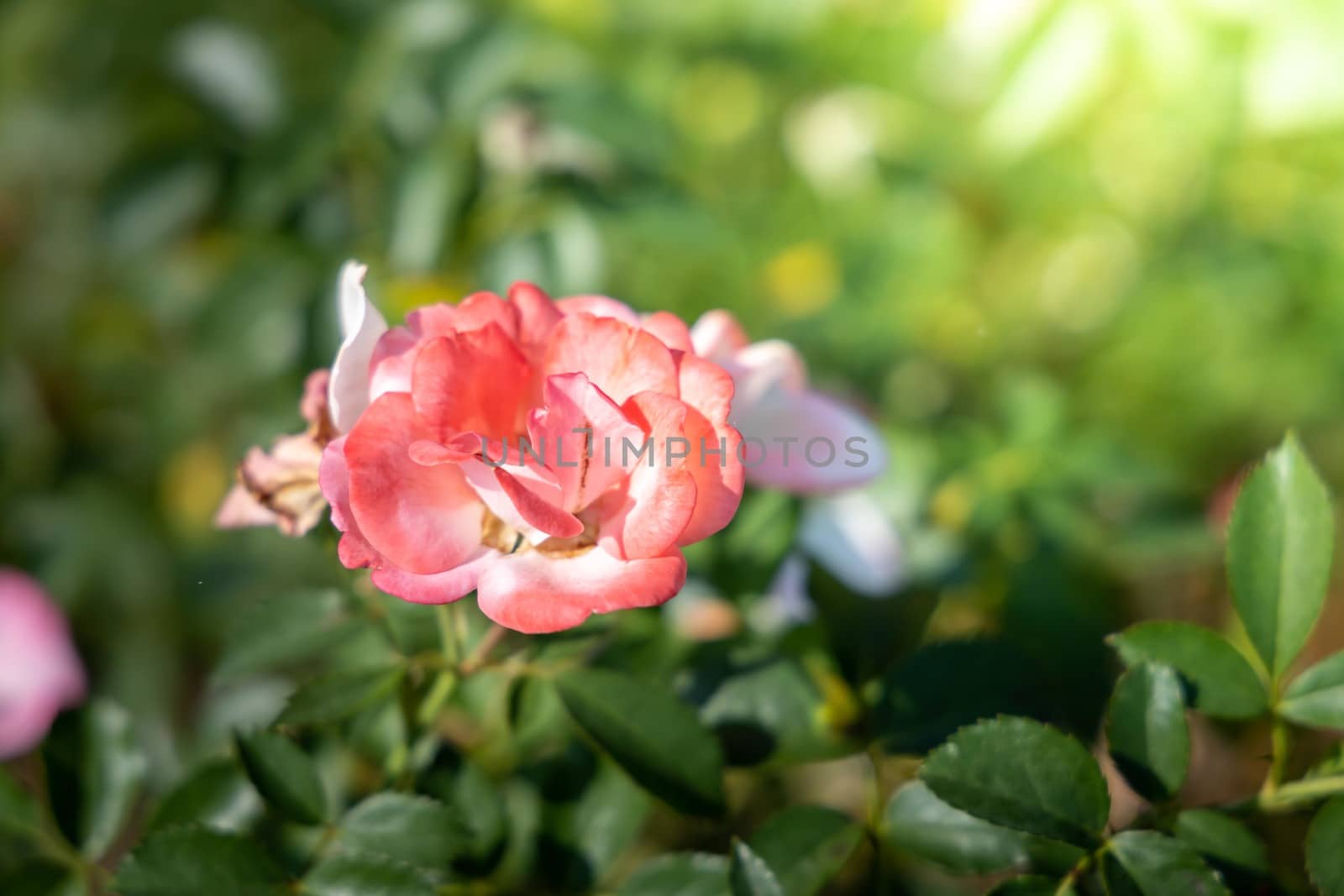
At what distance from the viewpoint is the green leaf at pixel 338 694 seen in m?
0.43

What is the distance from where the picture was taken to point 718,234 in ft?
2.90

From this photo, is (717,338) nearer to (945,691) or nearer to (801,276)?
(945,691)

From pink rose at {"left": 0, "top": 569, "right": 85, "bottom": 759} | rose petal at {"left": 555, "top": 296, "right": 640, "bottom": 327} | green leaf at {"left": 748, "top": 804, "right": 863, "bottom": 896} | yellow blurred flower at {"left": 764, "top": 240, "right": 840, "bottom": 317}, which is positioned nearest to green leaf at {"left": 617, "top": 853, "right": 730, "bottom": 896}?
green leaf at {"left": 748, "top": 804, "right": 863, "bottom": 896}

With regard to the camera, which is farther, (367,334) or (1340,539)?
(1340,539)

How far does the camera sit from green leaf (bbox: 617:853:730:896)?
1.45 ft

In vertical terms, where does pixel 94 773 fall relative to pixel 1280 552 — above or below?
below

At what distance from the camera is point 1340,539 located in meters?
1.24

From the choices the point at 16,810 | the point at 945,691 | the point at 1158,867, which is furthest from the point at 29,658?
the point at 1158,867

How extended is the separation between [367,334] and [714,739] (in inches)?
9.0

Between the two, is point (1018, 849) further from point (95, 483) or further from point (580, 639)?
point (95, 483)

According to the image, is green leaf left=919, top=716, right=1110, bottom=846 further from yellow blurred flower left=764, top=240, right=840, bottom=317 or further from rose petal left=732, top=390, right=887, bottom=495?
yellow blurred flower left=764, top=240, right=840, bottom=317

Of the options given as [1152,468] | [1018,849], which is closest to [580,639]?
[1018,849]

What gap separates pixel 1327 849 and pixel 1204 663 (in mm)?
82

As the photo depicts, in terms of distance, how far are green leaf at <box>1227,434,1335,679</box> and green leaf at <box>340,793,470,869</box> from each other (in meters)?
0.36
